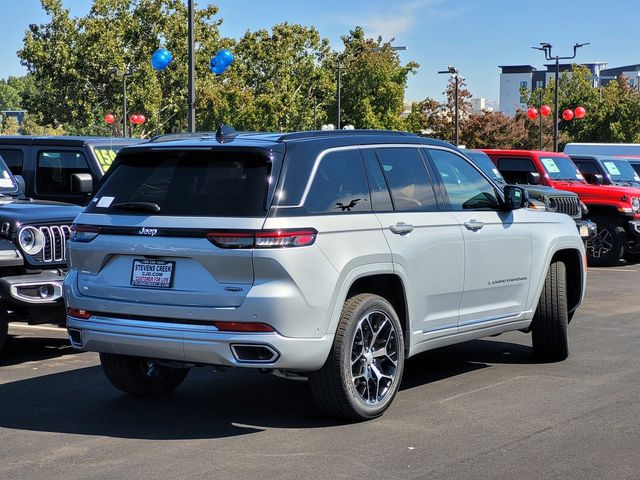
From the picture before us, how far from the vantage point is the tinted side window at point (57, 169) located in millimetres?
12312

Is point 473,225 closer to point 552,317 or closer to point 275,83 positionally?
point 552,317

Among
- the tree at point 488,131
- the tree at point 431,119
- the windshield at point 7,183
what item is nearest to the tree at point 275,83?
the tree at point 431,119

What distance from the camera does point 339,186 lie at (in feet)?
21.5

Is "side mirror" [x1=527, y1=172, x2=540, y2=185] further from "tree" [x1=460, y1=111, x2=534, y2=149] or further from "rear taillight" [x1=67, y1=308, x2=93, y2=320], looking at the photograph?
"tree" [x1=460, y1=111, x2=534, y2=149]

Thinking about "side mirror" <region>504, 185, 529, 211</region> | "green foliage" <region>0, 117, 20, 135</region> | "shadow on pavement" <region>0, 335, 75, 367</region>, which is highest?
"green foliage" <region>0, 117, 20, 135</region>

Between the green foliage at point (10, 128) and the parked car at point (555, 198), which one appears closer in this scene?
the parked car at point (555, 198)

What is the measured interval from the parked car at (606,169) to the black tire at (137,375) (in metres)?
14.9

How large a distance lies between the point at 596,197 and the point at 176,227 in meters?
14.2

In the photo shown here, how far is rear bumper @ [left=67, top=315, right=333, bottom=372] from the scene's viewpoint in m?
5.95

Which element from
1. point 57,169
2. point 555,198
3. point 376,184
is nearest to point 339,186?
point 376,184

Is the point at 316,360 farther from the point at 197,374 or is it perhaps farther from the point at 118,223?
the point at 197,374

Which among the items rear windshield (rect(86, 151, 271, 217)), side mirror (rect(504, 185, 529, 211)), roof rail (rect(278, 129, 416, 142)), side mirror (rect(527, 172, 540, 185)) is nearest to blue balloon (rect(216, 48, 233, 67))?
side mirror (rect(527, 172, 540, 185))

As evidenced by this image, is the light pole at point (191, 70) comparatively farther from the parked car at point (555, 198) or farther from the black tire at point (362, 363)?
the black tire at point (362, 363)

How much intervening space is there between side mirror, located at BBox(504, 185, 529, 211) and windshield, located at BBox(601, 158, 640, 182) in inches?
530
